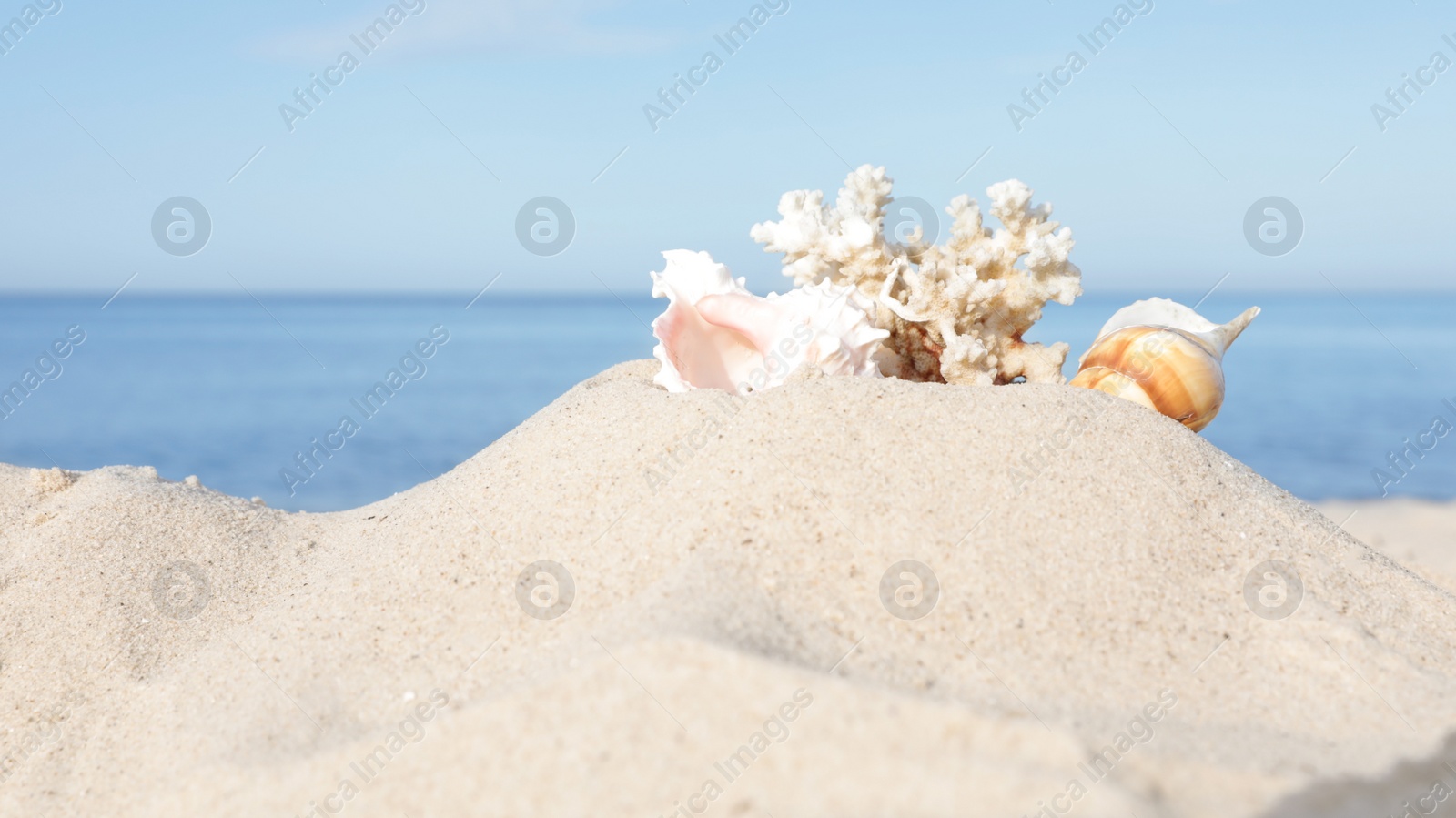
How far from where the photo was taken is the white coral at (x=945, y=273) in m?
3.87

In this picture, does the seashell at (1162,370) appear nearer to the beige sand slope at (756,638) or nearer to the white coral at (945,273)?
the white coral at (945,273)

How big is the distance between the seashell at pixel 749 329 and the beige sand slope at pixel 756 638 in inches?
14.5

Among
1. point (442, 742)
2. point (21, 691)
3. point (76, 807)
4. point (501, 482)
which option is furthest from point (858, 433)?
point (21, 691)

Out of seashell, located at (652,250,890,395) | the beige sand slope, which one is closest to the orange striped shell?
the beige sand slope

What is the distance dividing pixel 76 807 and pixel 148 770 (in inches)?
7.7

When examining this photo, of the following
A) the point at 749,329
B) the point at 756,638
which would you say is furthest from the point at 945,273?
the point at 756,638

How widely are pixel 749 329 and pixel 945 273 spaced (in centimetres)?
89

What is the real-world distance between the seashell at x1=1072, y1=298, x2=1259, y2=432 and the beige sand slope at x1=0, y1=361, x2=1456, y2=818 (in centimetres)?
36

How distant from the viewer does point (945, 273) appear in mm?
3961

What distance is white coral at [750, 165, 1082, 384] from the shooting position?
3869 mm

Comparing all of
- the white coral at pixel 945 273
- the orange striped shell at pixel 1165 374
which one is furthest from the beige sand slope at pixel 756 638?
the white coral at pixel 945 273

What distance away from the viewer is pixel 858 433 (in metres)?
2.93

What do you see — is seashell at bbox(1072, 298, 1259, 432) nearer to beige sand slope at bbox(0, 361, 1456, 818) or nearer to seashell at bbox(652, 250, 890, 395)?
beige sand slope at bbox(0, 361, 1456, 818)

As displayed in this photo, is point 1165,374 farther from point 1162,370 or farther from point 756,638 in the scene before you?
point 756,638
